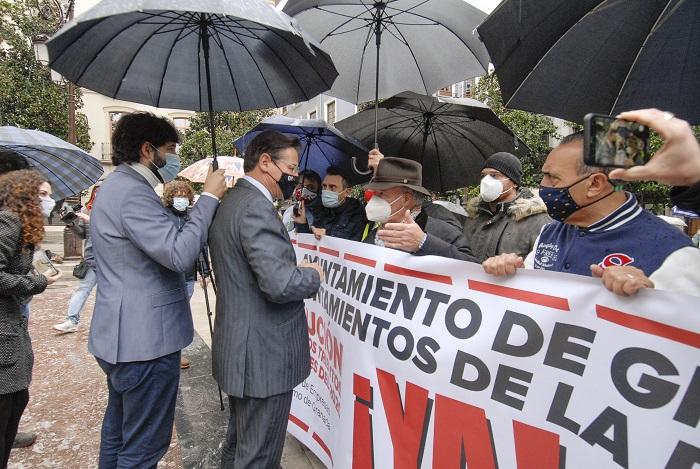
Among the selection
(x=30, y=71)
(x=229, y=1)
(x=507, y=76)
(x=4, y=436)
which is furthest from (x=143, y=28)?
(x=30, y=71)

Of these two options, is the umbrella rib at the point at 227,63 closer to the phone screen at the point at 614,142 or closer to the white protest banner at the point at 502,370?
the white protest banner at the point at 502,370

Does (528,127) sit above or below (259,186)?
above

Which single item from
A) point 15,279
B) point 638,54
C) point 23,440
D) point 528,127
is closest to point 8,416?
point 15,279

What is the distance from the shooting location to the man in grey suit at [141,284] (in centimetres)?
199

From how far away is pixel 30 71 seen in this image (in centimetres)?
1627

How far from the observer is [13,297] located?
8.04ft

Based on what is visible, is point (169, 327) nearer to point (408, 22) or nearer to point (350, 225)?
point (350, 225)

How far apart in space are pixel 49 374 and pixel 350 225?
3422 millimetres

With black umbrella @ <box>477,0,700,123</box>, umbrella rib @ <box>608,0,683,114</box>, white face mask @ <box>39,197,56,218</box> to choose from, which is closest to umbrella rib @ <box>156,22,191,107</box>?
white face mask @ <box>39,197,56,218</box>

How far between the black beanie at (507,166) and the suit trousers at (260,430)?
2125mm

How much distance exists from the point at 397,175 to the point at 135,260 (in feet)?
4.61

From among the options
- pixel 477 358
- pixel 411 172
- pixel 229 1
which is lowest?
pixel 477 358

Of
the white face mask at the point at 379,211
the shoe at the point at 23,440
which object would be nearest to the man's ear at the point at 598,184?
the white face mask at the point at 379,211

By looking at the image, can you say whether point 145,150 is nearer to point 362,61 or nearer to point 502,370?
point 502,370
